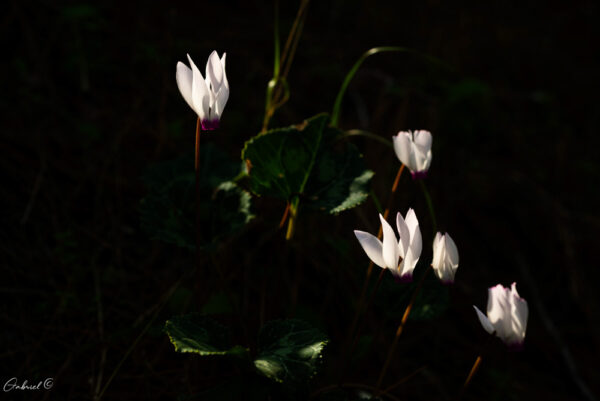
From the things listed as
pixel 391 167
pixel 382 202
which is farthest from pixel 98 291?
pixel 391 167

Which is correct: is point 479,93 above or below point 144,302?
above

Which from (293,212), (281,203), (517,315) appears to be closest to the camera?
(517,315)

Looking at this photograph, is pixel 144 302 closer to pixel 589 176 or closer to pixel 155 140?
pixel 155 140

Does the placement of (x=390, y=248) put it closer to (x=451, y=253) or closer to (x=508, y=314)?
(x=451, y=253)

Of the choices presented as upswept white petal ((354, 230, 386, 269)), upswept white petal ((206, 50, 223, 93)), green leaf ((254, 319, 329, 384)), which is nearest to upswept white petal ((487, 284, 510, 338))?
upswept white petal ((354, 230, 386, 269))

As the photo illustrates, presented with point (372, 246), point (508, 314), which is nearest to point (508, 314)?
point (508, 314)
